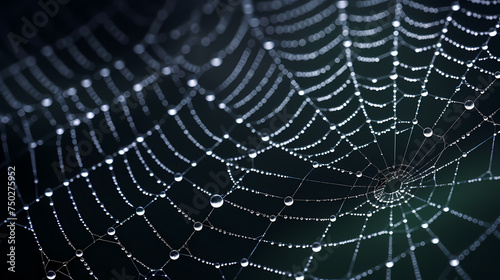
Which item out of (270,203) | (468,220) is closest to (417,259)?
(468,220)

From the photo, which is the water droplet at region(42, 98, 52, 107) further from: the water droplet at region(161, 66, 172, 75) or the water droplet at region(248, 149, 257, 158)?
the water droplet at region(248, 149, 257, 158)

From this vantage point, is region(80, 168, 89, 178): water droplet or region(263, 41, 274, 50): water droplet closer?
region(80, 168, 89, 178): water droplet

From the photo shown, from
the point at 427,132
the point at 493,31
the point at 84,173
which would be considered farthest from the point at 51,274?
the point at 493,31

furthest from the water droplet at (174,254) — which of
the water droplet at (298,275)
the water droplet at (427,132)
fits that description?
the water droplet at (427,132)

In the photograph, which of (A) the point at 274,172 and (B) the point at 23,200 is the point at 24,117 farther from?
(A) the point at 274,172

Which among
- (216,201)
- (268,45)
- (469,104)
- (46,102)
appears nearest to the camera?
(46,102)

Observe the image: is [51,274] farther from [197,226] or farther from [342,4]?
[342,4]

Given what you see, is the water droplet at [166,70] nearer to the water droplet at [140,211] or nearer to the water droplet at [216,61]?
the water droplet at [216,61]

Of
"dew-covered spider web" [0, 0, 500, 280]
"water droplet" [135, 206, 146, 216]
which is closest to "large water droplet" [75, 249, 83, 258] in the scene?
"dew-covered spider web" [0, 0, 500, 280]

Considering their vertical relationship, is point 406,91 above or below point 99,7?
above
